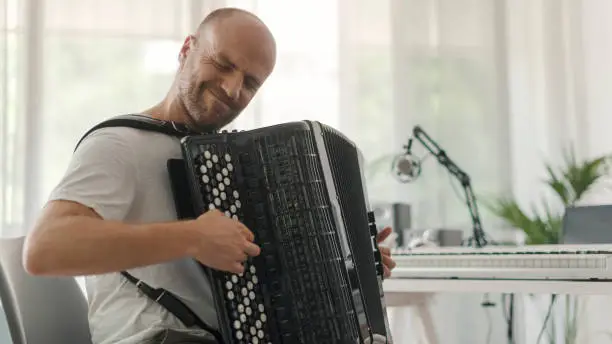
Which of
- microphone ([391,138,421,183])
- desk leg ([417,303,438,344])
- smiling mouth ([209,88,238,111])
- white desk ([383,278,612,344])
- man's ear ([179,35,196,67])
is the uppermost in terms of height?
man's ear ([179,35,196,67])

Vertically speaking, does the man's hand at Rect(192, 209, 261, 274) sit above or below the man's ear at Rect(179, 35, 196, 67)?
below

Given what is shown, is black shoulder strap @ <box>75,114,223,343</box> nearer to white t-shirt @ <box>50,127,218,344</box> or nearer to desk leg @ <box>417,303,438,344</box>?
white t-shirt @ <box>50,127,218,344</box>

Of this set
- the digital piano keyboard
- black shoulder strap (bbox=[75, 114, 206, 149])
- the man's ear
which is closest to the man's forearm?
black shoulder strap (bbox=[75, 114, 206, 149])

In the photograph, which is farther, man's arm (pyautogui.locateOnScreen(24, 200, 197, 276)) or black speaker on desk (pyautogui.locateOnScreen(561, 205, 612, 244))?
black speaker on desk (pyautogui.locateOnScreen(561, 205, 612, 244))

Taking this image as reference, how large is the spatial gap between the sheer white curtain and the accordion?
5.80 feet

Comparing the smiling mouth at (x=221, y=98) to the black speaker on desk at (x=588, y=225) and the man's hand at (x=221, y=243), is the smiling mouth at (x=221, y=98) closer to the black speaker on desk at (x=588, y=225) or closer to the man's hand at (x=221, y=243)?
the man's hand at (x=221, y=243)

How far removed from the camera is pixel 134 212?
3.96 ft

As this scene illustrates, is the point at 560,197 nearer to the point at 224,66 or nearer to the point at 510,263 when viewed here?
the point at 510,263

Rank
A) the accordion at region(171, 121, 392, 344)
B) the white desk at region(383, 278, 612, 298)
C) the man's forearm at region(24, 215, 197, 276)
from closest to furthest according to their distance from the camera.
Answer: the man's forearm at region(24, 215, 197, 276)
the accordion at region(171, 121, 392, 344)
the white desk at region(383, 278, 612, 298)

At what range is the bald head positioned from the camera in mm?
1275

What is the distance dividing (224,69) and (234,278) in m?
0.38

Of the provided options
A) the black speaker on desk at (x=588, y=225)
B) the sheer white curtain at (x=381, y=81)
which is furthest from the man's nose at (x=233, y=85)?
the sheer white curtain at (x=381, y=81)

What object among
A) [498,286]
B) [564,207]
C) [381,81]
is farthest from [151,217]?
[381,81]

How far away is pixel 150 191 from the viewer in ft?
3.95
